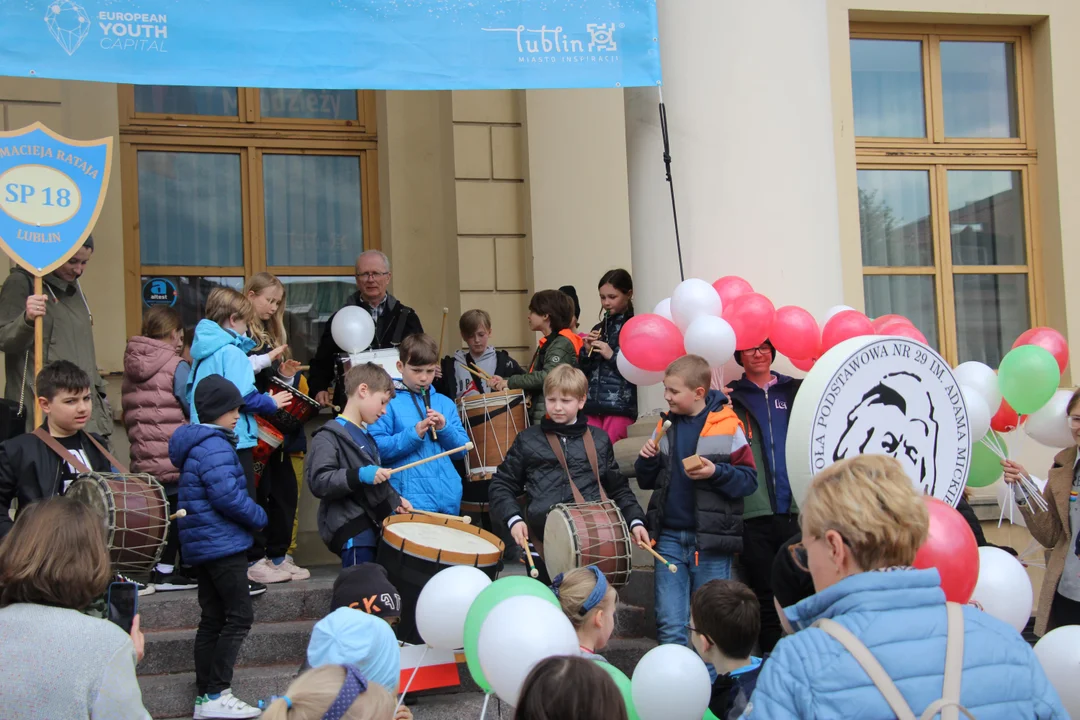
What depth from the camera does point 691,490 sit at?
5.30m

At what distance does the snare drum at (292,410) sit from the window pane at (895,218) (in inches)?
182

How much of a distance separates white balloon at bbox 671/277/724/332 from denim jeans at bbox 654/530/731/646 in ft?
3.28

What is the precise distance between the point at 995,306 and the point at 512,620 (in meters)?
6.79

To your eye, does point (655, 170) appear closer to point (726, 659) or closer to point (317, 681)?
point (726, 659)

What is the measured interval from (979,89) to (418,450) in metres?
5.78

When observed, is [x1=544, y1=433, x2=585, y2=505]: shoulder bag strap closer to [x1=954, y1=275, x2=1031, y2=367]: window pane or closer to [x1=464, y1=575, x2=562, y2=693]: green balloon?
[x1=464, y1=575, x2=562, y2=693]: green balloon

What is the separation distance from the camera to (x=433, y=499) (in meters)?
5.93

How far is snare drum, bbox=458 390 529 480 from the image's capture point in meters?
6.45

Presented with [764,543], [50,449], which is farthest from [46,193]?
[764,543]

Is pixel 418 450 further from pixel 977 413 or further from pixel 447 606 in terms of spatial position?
pixel 977 413

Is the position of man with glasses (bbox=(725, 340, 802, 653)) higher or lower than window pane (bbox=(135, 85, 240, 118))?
lower

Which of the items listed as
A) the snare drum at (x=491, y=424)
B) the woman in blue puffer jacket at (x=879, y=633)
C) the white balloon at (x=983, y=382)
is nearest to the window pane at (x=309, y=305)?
the snare drum at (x=491, y=424)

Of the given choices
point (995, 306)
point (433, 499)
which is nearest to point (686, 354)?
point (433, 499)

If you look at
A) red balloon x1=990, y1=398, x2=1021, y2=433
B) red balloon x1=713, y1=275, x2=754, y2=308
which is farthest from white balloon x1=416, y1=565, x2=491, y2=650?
red balloon x1=990, y1=398, x2=1021, y2=433
